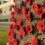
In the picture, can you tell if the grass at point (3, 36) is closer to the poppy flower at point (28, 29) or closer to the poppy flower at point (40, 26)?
the poppy flower at point (28, 29)

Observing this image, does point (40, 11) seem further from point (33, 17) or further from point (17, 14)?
point (17, 14)

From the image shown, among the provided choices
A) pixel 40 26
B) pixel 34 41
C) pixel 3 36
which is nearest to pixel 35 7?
pixel 40 26

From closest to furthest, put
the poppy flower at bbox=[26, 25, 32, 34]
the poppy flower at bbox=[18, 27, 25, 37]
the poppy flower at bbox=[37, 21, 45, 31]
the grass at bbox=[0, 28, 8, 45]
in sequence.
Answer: the poppy flower at bbox=[37, 21, 45, 31]
the poppy flower at bbox=[26, 25, 32, 34]
the poppy flower at bbox=[18, 27, 25, 37]
the grass at bbox=[0, 28, 8, 45]

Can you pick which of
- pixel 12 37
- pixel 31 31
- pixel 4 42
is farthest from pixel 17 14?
pixel 4 42

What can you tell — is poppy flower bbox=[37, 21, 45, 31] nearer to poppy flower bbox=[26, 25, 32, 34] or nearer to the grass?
poppy flower bbox=[26, 25, 32, 34]

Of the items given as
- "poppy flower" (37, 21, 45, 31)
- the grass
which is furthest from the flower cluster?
the grass

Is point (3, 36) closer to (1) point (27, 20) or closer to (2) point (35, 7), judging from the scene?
(1) point (27, 20)

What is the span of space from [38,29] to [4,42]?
5.77ft

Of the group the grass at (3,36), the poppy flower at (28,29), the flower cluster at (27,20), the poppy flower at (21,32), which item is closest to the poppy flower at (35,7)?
the flower cluster at (27,20)

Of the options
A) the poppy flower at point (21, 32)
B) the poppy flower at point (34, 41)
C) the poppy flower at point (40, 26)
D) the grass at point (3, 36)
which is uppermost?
the poppy flower at point (40, 26)

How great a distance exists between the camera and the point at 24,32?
1.65 meters

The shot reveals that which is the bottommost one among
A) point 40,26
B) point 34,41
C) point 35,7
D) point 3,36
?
point 3,36

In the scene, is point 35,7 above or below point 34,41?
above

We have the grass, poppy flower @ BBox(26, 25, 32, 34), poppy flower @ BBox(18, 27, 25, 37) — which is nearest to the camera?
poppy flower @ BBox(26, 25, 32, 34)
